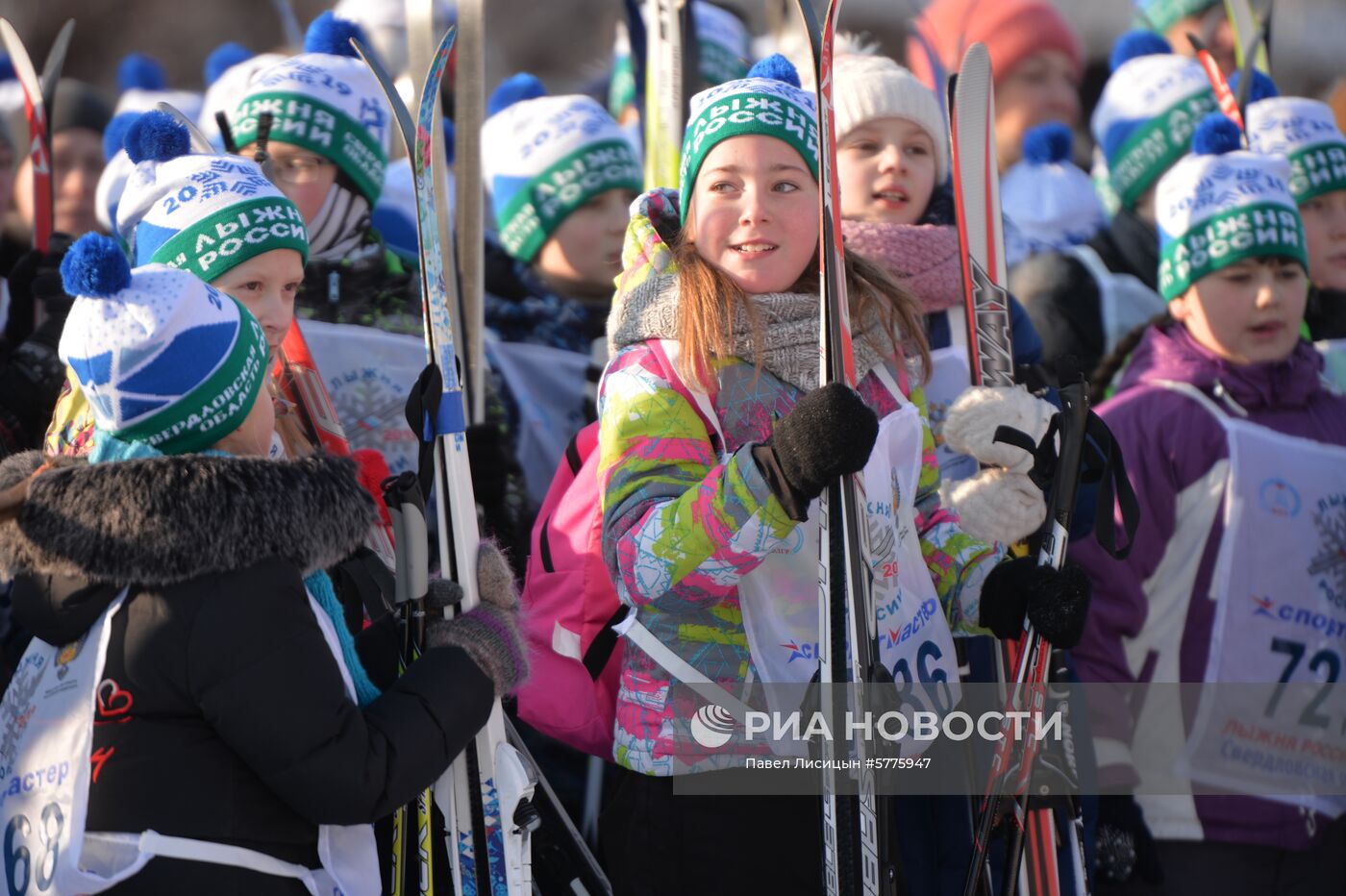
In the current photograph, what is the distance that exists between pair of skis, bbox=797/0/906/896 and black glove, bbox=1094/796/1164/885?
1063mm

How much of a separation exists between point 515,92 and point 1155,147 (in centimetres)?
222

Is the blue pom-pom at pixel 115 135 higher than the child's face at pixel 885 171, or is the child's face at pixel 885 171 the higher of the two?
the blue pom-pom at pixel 115 135

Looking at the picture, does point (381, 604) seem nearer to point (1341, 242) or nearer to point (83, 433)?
point (83, 433)

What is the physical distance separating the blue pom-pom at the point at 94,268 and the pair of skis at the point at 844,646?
105cm

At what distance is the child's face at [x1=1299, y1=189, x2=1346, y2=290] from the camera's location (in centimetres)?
431

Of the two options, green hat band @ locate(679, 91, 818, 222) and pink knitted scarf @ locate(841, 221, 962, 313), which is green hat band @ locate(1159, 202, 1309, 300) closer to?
pink knitted scarf @ locate(841, 221, 962, 313)

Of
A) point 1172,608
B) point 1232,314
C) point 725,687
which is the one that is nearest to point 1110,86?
point 1232,314

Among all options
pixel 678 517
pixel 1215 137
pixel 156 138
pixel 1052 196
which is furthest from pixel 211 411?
pixel 1052 196

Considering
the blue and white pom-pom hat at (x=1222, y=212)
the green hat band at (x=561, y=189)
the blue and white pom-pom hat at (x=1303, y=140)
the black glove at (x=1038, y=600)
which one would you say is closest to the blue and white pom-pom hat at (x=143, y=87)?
the green hat band at (x=561, y=189)

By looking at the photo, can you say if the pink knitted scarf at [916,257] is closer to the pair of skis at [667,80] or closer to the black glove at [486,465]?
the pair of skis at [667,80]

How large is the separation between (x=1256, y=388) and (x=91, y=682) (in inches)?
104

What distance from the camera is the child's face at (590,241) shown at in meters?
4.67

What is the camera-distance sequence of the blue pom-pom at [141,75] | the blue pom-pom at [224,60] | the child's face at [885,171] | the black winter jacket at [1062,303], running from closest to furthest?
the child's face at [885,171] → the black winter jacket at [1062,303] → the blue pom-pom at [224,60] → the blue pom-pom at [141,75]

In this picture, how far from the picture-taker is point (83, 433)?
2430 millimetres
